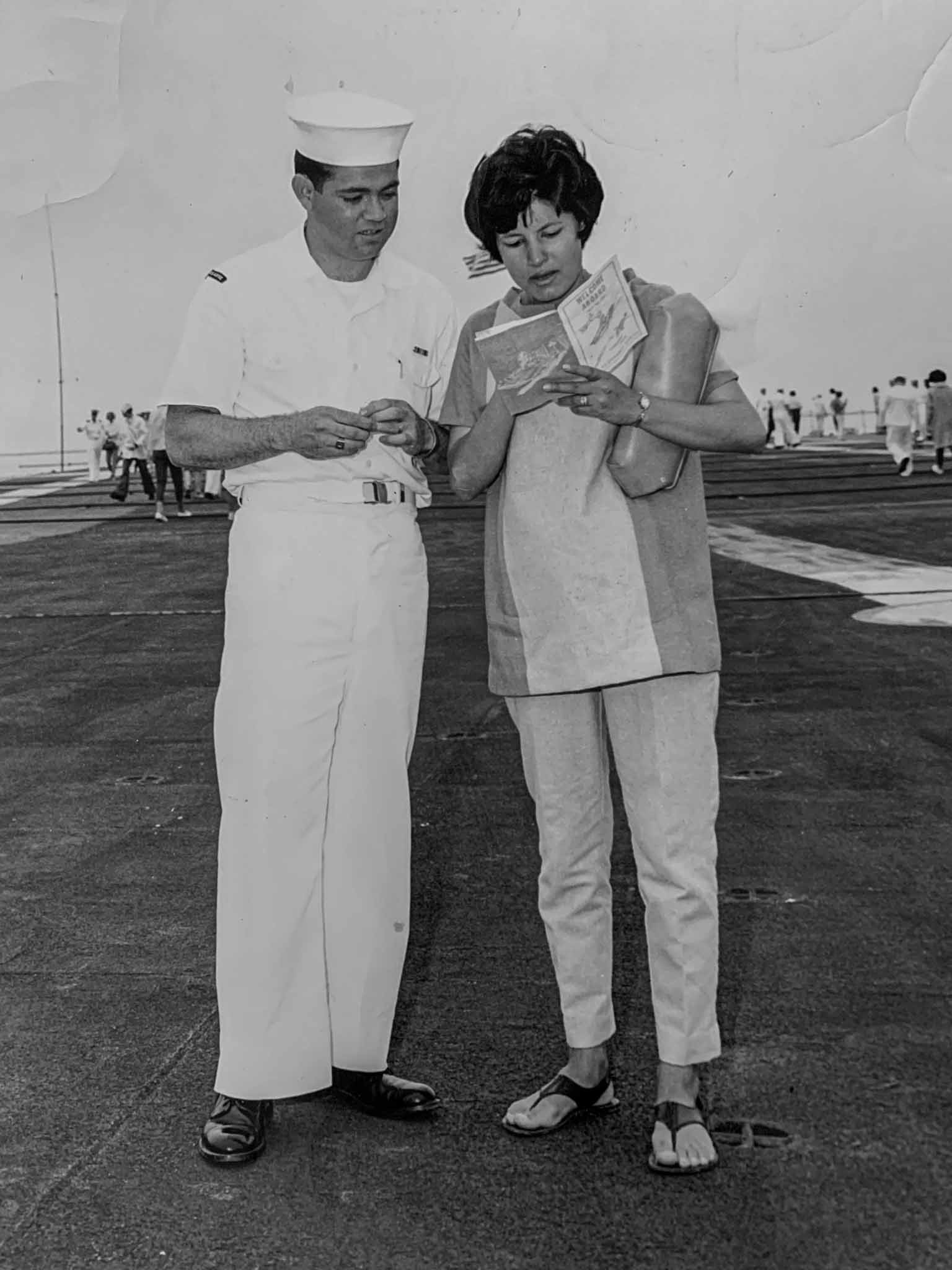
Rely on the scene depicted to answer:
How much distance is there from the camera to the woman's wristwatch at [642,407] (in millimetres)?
2836

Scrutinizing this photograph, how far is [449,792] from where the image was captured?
224 inches

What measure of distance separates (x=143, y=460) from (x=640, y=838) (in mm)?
22791

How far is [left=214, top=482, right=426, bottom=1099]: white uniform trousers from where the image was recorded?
312cm

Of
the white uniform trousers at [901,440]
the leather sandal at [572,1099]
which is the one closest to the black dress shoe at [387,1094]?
the leather sandal at [572,1099]

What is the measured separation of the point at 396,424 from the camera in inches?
119

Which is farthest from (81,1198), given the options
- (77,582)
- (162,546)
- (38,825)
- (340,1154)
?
(162,546)

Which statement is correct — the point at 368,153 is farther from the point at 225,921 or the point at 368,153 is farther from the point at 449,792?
the point at 449,792

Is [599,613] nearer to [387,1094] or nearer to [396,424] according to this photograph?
[396,424]

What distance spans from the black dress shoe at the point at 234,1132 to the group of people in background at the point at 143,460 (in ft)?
26.4

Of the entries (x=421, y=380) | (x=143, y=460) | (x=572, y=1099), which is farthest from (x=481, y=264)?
(x=143, y=460)

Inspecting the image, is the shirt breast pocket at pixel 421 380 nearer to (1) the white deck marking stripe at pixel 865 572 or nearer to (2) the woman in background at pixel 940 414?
(1) the white deck marking stripe at pixel 865 572

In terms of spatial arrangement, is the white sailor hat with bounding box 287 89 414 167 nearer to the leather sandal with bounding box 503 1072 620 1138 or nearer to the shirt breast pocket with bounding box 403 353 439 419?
the shirt breast pocket with bounding box 403 353 439 419

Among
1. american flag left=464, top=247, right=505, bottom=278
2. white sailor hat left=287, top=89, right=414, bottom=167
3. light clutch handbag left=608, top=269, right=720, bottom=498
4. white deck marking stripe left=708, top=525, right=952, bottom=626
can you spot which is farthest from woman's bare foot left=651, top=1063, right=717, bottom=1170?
white deck marking stripe left=708, top=525, right=952, bottom=626

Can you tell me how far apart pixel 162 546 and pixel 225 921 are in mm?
13631
